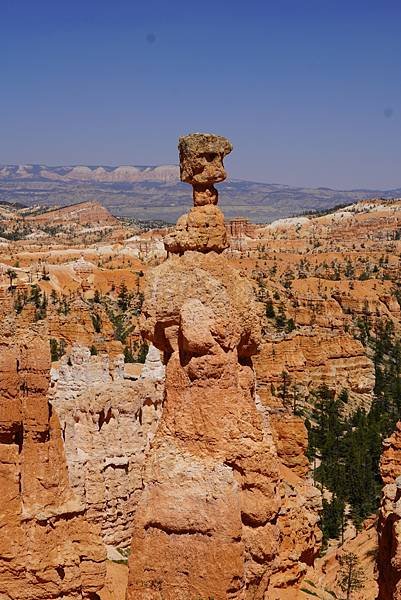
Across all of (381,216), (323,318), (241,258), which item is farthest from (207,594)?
(381,216)

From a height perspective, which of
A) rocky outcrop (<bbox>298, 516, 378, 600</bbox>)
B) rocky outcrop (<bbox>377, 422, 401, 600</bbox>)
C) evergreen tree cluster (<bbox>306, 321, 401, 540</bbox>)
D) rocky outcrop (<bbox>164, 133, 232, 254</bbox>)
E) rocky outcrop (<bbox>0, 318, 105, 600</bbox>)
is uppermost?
rocky outcrop (<bbox>164, 133, 232, 254</bbox>)

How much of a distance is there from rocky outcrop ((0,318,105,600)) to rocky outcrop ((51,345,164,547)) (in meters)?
3.76

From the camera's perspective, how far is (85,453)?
13.7 meters

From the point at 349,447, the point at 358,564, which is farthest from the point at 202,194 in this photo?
the point at 349,447

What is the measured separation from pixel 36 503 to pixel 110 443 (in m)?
5.27

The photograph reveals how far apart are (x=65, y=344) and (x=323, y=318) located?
23636mm

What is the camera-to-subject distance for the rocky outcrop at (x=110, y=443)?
13.5 m

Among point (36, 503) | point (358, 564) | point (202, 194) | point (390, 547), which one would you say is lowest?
point (358, 564)

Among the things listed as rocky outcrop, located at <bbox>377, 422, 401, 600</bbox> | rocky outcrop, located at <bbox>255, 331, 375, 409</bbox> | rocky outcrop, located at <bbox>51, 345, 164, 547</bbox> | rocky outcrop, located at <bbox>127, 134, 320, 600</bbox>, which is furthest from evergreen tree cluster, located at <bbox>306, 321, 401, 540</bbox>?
rocky outcrop, located at <bbox>127, 134, 320, 600</bbox>

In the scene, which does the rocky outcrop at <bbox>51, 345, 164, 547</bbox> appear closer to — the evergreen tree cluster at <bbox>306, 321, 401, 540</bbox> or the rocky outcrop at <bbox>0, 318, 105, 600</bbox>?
the rocky outcrop at <bbox>0, 318, 105, 600</bbox>

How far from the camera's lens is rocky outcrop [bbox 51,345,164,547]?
13.5 meters

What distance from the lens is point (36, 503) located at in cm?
902

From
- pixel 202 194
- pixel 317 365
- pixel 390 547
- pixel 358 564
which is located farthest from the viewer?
pixel 317 365

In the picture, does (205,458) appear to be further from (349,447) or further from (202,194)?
(349,447)
